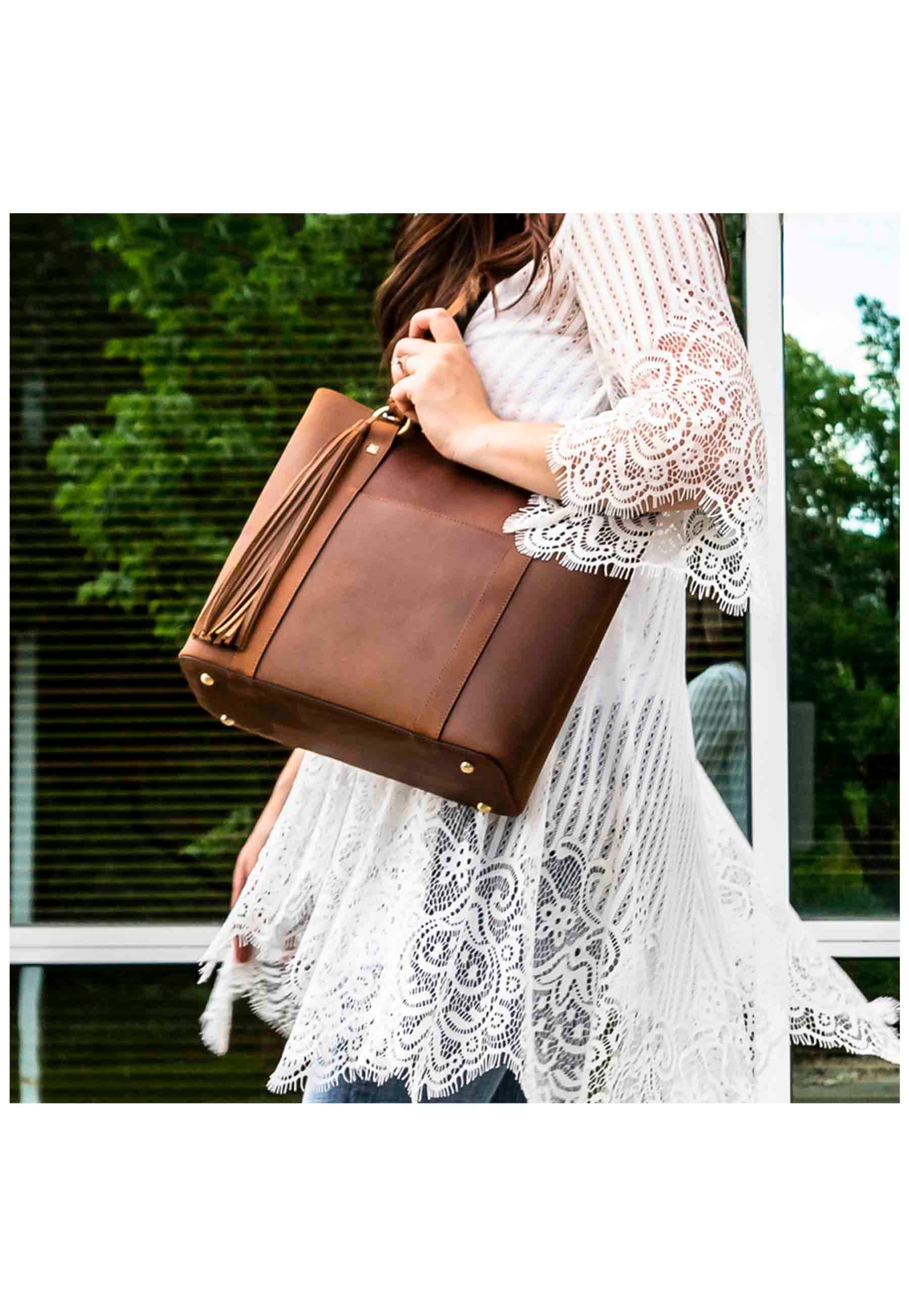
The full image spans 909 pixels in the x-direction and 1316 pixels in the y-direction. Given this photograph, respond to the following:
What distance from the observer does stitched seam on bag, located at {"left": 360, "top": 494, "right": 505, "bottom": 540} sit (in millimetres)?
853

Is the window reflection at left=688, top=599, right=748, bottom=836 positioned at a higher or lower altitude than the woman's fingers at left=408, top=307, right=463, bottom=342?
lower

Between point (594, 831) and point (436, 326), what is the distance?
0.43 metres

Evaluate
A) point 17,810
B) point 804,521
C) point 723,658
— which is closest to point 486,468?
point 723,658

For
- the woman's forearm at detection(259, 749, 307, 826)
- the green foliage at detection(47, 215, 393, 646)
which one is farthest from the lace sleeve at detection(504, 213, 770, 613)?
the green foliage at detection(47, 215, 393, 646)

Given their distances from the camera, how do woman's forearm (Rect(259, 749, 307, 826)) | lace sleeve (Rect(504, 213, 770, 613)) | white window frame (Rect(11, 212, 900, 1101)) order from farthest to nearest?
white window frame (Rect(11, 212, 900, 1101))
woman's forearm (Rect(259, 749, 307, 826))
lace sleeve (Rect(504, 213, 770, 613))

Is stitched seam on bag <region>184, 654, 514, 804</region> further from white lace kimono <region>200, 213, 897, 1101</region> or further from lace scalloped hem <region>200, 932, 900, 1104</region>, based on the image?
lace scalloped hem <region>200, 932, 900, 1104</region>

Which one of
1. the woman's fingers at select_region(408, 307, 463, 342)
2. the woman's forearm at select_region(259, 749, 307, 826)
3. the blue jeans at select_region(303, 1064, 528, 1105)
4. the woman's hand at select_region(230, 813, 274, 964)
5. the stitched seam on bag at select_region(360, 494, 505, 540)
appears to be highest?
the woman's fingers at select_region(408, 307, 463, 342)

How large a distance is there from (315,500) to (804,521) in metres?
1.10

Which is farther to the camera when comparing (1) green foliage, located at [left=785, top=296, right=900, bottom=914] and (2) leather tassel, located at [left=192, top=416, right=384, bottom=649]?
(1) green foliage, located at [left=785, top=296, right=900, bottom=914]

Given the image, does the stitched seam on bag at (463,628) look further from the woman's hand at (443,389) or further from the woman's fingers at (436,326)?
the woman's fingers at (436,326)

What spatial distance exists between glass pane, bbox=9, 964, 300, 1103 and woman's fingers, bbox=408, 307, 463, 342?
1395mm

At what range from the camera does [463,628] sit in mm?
834

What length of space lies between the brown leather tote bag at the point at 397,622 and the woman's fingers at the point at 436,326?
0.07m

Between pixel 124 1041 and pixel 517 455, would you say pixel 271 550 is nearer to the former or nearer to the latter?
pixel 517 455
